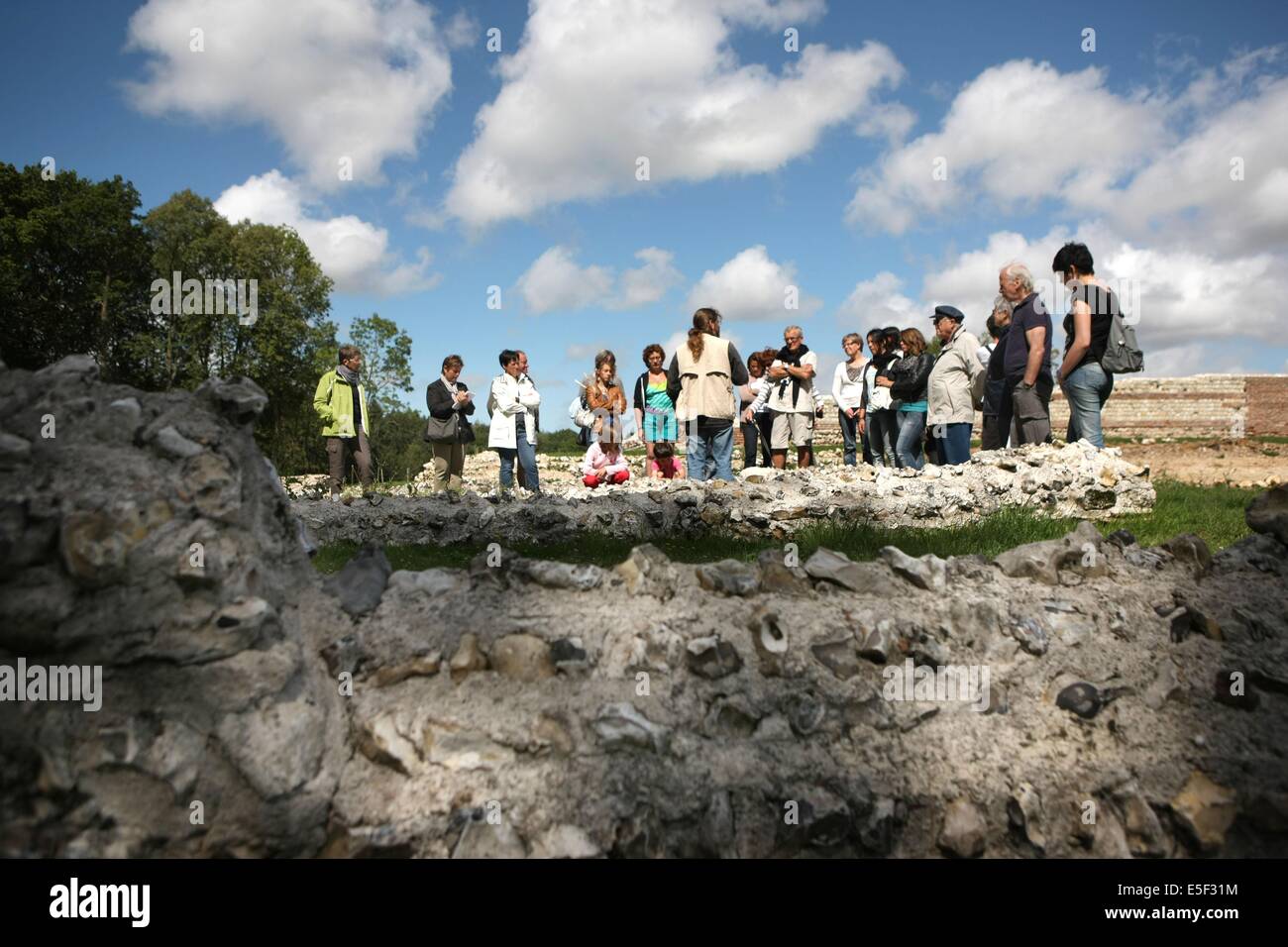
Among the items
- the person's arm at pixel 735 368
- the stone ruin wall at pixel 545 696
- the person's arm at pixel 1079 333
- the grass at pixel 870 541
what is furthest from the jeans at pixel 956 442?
the stone ruin wall at pixel 545 696

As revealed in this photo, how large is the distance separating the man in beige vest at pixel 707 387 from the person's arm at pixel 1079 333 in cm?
331

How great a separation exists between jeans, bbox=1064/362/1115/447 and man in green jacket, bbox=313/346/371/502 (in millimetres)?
7994

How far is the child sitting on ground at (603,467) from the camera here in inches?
397

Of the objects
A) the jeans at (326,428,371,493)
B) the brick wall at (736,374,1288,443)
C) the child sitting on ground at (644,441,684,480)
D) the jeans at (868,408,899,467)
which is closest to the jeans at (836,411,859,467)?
the jeans at (868,408,899,467)

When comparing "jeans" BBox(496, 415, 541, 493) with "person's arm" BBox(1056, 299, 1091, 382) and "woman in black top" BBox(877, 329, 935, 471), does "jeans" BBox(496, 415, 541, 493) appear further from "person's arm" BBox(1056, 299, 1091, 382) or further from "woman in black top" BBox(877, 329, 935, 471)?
"person's arm" BBox(1056, 299, 1091, 382)

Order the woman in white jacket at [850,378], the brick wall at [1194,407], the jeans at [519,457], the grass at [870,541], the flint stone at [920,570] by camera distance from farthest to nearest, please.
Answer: the brick wall at [1194,407], the woman in white jacket at [850,378], the jeans at [519,457], the grass at [870,541], the flint stone at [920,570]

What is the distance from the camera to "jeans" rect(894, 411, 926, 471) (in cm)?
906

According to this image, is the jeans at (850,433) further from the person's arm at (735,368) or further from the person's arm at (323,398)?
the person's arm at (323,398)

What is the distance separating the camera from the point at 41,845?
67.2 inches

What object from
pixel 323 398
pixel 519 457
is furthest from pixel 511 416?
pixel 323 398

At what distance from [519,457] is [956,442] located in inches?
224

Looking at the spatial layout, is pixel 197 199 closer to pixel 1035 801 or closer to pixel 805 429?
pixel 805 429

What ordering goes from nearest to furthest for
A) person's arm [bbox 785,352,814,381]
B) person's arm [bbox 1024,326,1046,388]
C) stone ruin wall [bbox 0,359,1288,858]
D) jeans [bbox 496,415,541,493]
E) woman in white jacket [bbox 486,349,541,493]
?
stone ruin wall [bbox 0,359,1288,858]
person's arm [bbox 1024,326,1046,388]
woman in white jacket [bbox 486,349,541,493]
jeans [bbox 496,415,541,493]
person's arm [bbox 785,352,814,381]

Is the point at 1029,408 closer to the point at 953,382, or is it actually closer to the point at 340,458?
the point at 953,382
